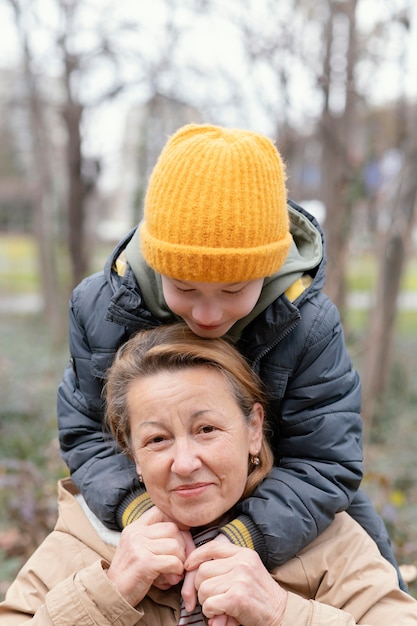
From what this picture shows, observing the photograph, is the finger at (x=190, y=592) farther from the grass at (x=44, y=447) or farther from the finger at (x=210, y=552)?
the grass at (x=44, y=447)

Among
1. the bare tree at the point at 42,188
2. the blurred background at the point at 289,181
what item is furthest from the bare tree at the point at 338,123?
the bare tree at the point at 42,188

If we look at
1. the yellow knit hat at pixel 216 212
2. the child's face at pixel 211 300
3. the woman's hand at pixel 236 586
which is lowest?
the woman's hand at pixel 236 586

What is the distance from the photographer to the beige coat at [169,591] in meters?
2.18

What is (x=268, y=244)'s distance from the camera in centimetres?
217

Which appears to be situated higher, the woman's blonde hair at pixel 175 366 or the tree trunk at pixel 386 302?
the woman's blonde hair at pixel 175 366

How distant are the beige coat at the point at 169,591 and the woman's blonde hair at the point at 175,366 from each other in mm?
314

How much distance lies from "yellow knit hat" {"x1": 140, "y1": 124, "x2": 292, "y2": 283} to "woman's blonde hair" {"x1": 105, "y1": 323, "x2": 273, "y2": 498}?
0.29m

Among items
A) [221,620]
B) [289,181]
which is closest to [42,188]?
[289,181]

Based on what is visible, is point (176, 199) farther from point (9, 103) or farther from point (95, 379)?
point (9, 103)

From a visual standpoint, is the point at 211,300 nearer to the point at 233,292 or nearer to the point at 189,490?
the point at 233,292

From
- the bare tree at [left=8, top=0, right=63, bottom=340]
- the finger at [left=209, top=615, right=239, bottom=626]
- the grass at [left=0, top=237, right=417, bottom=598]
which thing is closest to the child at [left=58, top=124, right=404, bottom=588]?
the finger at [left=209, top=615, right=239, bottom=626]

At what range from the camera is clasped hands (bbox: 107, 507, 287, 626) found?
211cm

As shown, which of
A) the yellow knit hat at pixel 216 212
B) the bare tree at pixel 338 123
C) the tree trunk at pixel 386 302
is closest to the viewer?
the yellow knit hat at pixel 216 212

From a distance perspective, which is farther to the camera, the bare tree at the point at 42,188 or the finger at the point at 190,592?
the bare tree at the point at 42,188
